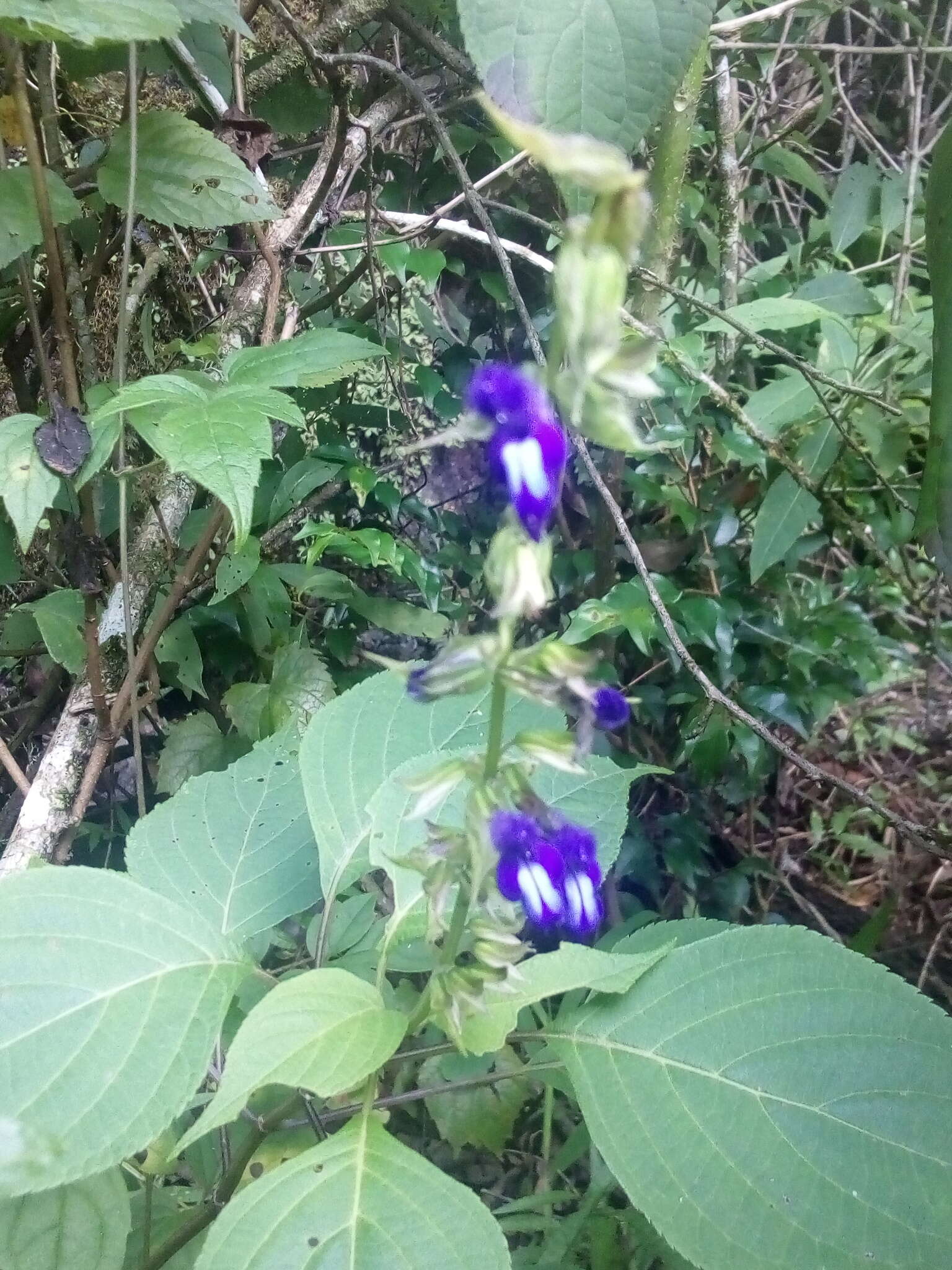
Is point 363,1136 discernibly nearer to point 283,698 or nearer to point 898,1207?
point 898,1207

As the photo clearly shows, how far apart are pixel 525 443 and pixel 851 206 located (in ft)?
4.92

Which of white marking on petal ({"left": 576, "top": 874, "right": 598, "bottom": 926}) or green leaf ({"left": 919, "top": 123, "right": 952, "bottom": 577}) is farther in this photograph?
green leaf ({"left": 919, "top": 123, "right": 952, "bottom": 577})

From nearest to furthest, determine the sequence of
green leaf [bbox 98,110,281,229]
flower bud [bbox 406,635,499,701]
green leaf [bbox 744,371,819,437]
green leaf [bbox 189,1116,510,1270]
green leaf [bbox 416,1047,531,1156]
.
A: flower bud [bbox 406,635,499,701] < green leaf [bbox 189,1116,510,1270] < green leaf [bbox 98,110,281,229] < green leaf [bbox 416,1047,531,1156] < green leaf [bbox 744,371,819,437]

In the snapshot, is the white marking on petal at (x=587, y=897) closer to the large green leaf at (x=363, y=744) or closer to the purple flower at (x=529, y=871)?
the purple flower at (x=529, y=871)

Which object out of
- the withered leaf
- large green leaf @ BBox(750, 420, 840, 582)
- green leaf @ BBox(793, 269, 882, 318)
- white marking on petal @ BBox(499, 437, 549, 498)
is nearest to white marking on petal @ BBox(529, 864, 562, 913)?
white marking on petal @ BBox(499, 437, 549, 498)

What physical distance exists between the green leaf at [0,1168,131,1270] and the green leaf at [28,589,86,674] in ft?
1.83

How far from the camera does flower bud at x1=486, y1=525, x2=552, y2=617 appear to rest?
13.8 inches

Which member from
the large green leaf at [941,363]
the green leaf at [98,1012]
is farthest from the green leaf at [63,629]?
the large green leaf at [941,363]

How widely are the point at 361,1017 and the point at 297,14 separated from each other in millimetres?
1349

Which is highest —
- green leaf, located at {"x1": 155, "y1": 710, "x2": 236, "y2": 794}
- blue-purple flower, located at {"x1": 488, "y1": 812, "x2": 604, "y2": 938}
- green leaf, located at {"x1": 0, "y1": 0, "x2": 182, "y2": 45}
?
green leaf, located at {"x1": 0, "y1": 0, "x2": 182, "y2": 45}

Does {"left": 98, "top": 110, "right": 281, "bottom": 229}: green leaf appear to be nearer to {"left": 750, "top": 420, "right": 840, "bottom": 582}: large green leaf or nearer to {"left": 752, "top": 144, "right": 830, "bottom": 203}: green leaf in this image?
{"left": 750, "top": 420, "right": 840, "bottom": 582}: large green leaf

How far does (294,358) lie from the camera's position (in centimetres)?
85

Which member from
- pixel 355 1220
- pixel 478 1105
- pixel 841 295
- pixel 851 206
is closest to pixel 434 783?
pixel 355 1220

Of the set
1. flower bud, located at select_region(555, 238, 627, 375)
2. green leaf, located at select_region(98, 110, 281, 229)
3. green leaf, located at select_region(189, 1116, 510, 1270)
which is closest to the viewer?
flower bud, located at select_region(555, 238, 627, 375)
